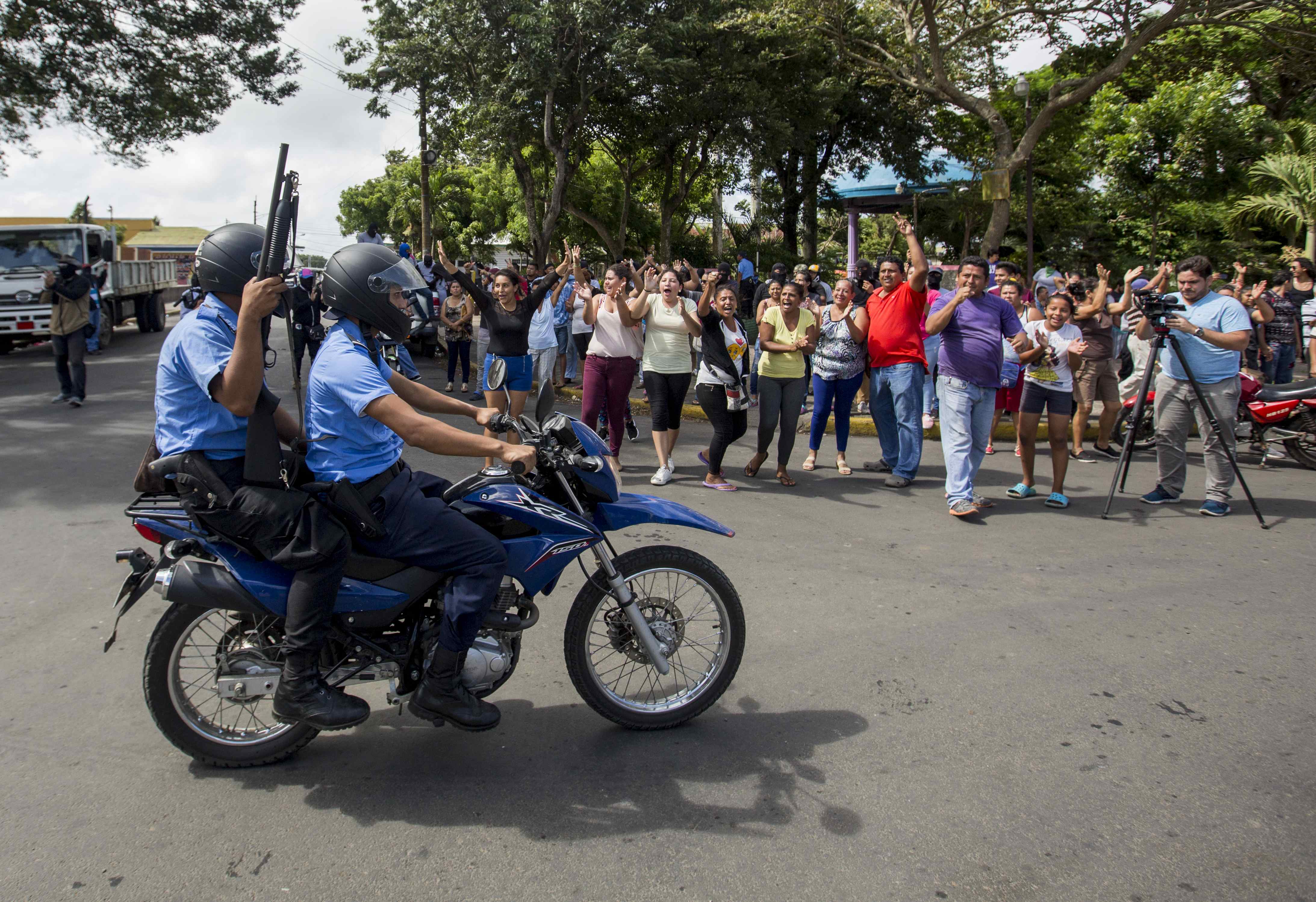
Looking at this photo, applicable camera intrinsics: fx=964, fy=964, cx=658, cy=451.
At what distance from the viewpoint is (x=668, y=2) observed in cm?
2094

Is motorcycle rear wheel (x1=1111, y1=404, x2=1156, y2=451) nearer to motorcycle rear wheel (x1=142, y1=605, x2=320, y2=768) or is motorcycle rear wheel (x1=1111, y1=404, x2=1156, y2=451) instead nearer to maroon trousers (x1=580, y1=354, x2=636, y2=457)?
maroon trousers (x1=580, y1=354, x2=636, y2=457)

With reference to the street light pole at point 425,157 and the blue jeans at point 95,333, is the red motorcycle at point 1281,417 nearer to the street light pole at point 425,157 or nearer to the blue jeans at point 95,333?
the street light pole at point 425,157

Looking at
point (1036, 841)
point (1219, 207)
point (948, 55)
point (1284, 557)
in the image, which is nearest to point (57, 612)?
point (1036, 841)

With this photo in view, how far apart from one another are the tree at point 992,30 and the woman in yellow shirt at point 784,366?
38.5 feet

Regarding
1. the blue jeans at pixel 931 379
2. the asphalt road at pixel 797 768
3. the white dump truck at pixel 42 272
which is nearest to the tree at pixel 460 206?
the white dump truck at pixel 42 272

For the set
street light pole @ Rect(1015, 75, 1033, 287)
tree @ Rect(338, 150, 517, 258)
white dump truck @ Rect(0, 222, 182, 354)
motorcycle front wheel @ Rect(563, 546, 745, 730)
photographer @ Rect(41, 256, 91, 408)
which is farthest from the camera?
tree @ Rect(338, 150, 517, 258)

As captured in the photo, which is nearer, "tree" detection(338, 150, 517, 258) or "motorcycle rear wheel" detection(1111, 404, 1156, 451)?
"motorcycle rear wheel" detection(1111, 404, 1156, 451)

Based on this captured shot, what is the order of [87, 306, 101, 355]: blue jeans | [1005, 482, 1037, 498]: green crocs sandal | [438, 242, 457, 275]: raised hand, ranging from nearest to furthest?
1. [438, 242, 457, 275]: raised hand
2. [1005, 482, 1037, 498]: green crocs sandal
3. [87, 306, 101, 355]: blue jeans

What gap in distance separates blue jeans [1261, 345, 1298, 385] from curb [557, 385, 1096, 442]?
2646mm

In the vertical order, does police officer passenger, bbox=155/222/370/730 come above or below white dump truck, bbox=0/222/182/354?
below

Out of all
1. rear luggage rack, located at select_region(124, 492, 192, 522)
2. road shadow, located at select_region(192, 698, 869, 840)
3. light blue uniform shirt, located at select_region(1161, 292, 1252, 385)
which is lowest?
road shadow, located at select_region(192, 698, 869, 840)

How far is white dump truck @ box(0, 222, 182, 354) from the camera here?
680 inches

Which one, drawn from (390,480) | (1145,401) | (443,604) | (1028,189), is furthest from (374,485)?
(1028,189)

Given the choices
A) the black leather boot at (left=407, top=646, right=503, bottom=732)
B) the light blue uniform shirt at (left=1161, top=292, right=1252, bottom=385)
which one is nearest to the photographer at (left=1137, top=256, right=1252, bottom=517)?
the light blue uniform shirt at (left=1161, top=292, right=1252, bottom=385)
